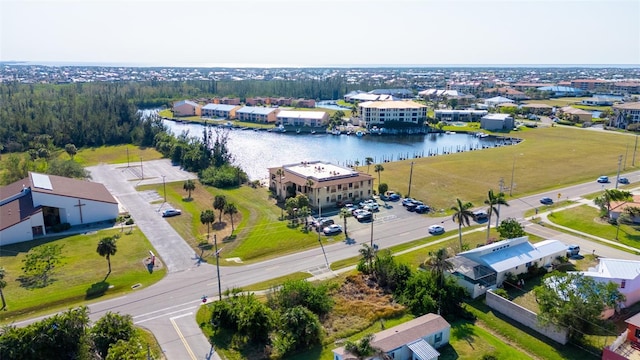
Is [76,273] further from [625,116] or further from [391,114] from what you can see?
[625,116]

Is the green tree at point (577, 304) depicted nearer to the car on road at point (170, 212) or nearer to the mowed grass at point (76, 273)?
the mowed grass at point (76, 273)

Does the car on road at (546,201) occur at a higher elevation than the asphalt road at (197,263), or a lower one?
higher

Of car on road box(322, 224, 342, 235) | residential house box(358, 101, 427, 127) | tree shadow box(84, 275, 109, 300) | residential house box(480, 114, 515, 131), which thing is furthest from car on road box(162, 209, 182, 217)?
residential house box(480, 114, 515, 131)

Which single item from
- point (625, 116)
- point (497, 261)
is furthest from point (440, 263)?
point (625, 116)

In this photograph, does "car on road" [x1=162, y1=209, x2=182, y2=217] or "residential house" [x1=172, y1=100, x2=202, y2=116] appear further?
"residential house" [x1=172, y1=100, x2=202, y2=116]

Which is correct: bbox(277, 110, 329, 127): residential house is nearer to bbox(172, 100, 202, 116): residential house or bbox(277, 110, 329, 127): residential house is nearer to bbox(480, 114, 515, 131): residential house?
bbox(172, 100, 202, 116): residential house

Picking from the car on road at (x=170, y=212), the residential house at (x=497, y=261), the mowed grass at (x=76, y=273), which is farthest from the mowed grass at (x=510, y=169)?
the mowed grass at (x=76, y=273)
